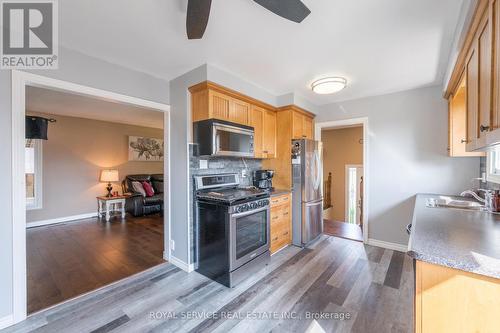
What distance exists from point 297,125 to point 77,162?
5.25 metres

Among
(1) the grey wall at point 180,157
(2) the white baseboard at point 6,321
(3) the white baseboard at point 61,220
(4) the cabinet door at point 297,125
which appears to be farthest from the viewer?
(3) the white baseboard at point 61,220

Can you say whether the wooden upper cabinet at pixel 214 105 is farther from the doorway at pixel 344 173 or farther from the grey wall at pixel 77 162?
the grey wall at pixel 77 162

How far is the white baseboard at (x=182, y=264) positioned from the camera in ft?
8.74

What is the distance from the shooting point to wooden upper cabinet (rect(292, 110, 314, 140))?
360cm

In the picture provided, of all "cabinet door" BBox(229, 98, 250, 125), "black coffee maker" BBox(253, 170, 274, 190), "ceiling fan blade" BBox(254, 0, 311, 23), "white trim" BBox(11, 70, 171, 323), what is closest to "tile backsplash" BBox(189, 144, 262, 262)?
"black coffee maker" BBox(253, 170, 274, 190)

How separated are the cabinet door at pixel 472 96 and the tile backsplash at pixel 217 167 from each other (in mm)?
2532

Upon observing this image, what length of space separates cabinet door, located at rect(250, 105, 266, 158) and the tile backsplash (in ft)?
1.12

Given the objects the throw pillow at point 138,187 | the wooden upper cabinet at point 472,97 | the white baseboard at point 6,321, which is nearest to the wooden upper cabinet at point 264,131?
the wooden upper cabinet at point 472,97

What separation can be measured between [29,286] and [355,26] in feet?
13.5

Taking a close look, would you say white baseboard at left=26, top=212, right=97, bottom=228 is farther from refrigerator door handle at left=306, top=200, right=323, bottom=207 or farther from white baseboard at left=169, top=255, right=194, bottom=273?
refrigerator door handle at left=306, top=200, right=323, bottom=207

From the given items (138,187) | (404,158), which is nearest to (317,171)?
(404,158)

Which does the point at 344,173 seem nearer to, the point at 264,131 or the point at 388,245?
the point at 388,245

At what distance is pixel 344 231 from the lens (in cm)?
416

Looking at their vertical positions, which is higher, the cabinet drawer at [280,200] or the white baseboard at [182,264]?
the cabinet drawer at [280,200]
